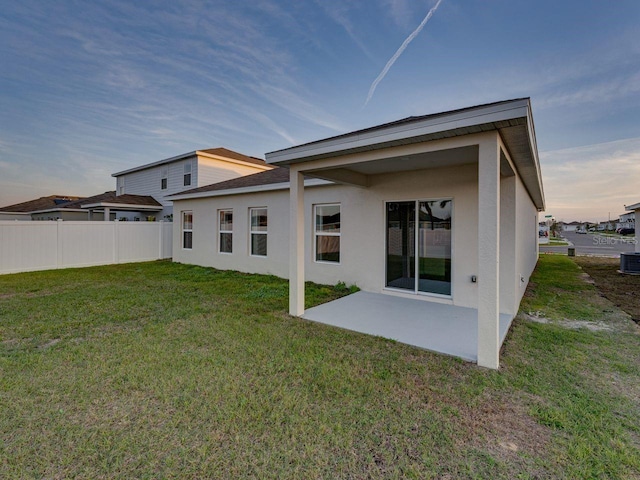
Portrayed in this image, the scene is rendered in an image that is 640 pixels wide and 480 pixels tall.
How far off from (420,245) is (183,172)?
15.4 m

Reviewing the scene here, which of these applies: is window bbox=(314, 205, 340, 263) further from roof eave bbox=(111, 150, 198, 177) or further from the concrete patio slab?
roof eave bbox=(111, 150, 198, 177)

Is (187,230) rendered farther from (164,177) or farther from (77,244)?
(164,177)

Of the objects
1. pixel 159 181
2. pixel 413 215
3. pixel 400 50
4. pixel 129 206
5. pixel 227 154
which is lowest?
pixel 413 215

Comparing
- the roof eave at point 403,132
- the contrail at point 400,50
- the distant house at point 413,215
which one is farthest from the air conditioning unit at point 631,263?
the roof eave at point 403,132

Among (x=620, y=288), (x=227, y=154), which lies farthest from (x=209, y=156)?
(x=620, y=288)

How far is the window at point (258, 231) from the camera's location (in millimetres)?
9930

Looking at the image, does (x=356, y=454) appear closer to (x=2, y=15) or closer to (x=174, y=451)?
(x=174, y=451)

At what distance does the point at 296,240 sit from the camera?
18.3 feet

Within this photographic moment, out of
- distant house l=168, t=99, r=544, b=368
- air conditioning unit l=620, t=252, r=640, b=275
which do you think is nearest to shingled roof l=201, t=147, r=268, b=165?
distant house l=168, t=99, r=544, b=368

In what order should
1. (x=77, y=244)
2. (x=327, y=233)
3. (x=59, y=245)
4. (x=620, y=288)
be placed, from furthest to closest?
(x=77, y=244), (x=59, y=245), (x=620, y=288), (x=327, y=233)

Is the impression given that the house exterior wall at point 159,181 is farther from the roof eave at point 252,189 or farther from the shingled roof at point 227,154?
the roof eave at point 252,189

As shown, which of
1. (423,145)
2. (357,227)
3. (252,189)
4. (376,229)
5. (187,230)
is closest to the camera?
(423,145)

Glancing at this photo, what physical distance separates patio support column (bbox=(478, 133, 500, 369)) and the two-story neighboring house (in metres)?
15.7

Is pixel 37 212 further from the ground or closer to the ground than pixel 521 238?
further from the ground
